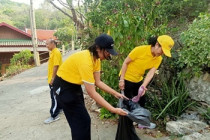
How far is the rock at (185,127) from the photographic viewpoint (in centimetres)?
284

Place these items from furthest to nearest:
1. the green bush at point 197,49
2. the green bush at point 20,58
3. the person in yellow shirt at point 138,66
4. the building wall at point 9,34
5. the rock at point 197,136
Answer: the building wall at point 9,34 < the green bush at point 20,58 < the green bush at point 197,49 < the rock at point 197,136 < the person in yellow shirt at point 138,66

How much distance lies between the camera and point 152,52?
2674 millimetres

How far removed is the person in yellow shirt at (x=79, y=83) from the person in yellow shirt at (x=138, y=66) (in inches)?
22.0

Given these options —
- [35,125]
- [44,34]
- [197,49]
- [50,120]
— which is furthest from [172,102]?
[44,34]

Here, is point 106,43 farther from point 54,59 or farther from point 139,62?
point 54,59

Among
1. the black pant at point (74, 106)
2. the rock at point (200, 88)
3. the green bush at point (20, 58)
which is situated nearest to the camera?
the black pant at point (74, 106)

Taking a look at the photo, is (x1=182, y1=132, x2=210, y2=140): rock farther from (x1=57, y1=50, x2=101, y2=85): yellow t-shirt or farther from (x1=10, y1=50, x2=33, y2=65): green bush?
(x1=10, y1=50, x2=33, y2=65): green bush

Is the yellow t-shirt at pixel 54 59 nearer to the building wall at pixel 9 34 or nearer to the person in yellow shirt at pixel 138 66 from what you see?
the person in yellow shirt at pixel 138 66

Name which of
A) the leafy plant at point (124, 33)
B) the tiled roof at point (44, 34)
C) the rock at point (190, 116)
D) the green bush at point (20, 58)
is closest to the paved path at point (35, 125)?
the leafy plant at point (124, 33)

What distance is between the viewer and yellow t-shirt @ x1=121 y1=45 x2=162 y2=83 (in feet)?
8.92

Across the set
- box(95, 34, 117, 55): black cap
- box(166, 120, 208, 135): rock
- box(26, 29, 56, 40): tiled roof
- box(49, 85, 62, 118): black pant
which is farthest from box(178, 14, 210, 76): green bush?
box(26, 29, 56, 40): tiled roof

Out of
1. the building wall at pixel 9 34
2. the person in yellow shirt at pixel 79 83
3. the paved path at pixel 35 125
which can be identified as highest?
the building wall at pixel 9 34

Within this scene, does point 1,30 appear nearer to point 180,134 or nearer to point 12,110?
point 12,110

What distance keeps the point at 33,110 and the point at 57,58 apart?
188cm
